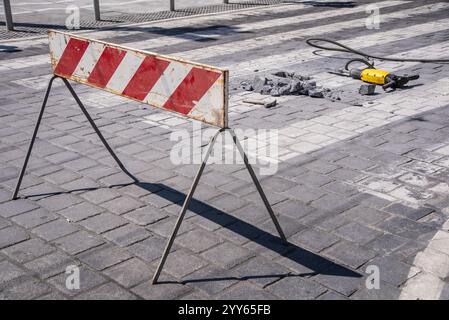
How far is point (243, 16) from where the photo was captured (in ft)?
56.9

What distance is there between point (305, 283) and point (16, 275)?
2291 mm

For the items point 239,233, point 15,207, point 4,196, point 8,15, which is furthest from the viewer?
point 8,15

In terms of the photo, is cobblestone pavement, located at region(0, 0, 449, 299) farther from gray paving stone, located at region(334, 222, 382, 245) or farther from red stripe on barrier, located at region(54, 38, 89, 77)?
red stripe on barrier, located at region(54, 38, 89, 77)

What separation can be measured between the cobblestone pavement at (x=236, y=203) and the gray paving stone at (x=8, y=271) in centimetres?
1

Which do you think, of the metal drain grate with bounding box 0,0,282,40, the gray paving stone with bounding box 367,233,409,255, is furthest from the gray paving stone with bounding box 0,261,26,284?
the metal drain grate with bounding box 0,0,282,40

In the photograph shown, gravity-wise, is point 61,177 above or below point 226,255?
above

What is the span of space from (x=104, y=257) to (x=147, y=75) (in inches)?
63.5

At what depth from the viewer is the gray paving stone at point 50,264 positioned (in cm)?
443

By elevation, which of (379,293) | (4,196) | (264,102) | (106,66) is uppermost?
(106,66)

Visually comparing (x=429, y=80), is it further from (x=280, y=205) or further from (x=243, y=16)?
(x=243, y=16)

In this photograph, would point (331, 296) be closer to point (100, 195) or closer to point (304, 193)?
point (304, 193)

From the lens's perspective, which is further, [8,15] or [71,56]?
[8,15]

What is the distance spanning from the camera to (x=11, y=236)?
4984 millimetres

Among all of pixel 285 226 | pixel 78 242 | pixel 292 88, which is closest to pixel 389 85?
pixel 292 88
